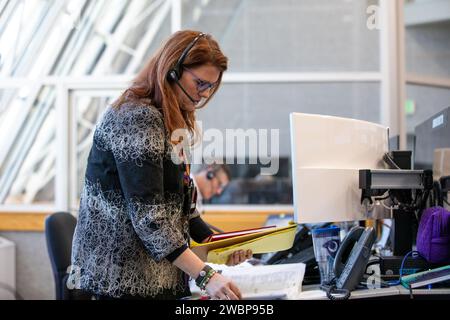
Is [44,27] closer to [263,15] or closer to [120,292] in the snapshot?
[263,15]

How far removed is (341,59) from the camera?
379cm

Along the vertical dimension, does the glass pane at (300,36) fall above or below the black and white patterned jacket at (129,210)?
above

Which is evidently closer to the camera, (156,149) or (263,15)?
(156,149)

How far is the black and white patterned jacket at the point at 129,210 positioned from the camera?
1.09 metres

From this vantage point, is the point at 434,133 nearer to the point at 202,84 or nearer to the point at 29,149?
the point at 202,84

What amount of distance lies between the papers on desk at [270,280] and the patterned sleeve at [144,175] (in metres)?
0.30

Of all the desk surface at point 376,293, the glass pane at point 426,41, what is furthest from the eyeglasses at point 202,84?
the glass pane at point 426,41

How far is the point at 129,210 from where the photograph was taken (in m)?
1.10

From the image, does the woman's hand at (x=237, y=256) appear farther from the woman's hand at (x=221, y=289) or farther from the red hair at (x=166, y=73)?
the red hair at (x=166, y=73)

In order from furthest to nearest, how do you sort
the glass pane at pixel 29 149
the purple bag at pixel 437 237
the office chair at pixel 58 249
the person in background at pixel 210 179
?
the glass pane at pixel 29 149, the person in background at pixel 210 179, the office chair at pixel 58 249, the purple bag at pixel 437 237

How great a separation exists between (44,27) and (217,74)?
208 centimetres

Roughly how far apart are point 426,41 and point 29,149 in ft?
10.5

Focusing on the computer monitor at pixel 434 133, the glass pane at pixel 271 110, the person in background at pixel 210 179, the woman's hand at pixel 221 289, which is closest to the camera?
the woman's hand at pixel 221 289
